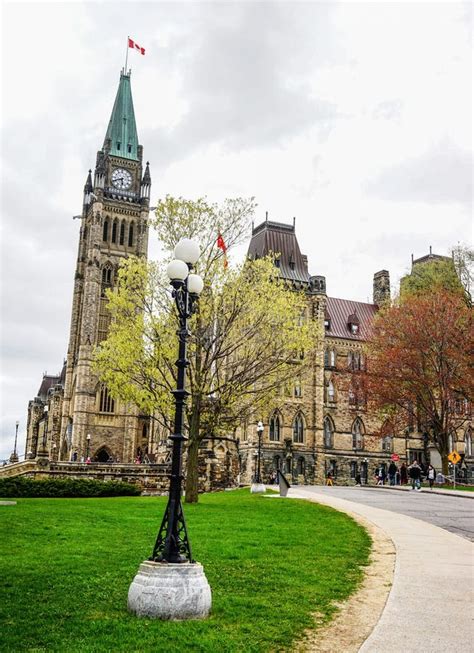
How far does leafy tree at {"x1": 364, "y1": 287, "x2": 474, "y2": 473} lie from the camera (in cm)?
4219

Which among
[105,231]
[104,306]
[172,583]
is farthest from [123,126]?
[172,583]

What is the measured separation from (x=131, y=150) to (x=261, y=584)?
316 ft

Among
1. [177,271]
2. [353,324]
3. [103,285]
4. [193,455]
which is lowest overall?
[193,455]

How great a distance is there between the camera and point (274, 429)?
59250 millimetres

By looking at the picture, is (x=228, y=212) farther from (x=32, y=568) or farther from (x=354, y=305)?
(x=354, y=305)

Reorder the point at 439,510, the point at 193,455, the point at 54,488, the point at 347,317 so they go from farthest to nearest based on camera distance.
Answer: the point at 347,317, the point at 54,488, the point at 193,455, the point at 439,510

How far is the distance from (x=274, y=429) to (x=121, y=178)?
5239 centimetres

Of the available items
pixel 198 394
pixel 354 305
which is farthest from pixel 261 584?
pixel 354 305

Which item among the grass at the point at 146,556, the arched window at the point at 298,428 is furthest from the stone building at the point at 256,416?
the grass at the point at 146,556

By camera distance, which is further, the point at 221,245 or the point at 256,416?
the point at 256,416

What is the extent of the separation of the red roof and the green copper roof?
44126mm

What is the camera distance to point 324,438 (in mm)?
62281

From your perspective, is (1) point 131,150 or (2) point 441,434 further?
(1) point 131,150

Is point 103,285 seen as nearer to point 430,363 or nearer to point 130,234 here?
point 130,234
